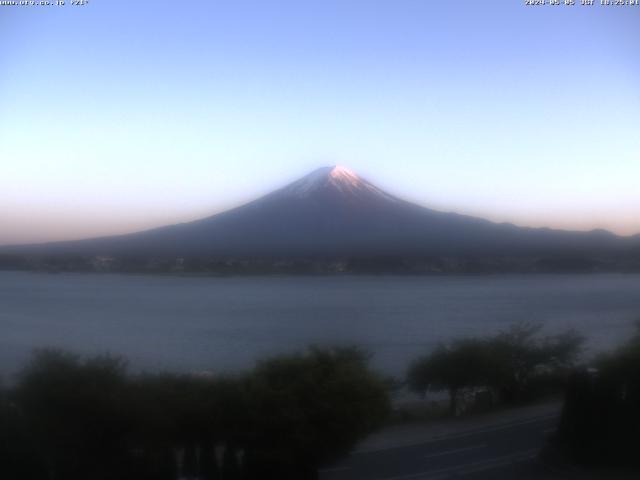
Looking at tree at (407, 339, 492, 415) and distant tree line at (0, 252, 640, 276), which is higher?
distant tree line at (0, 252, 640, 276)

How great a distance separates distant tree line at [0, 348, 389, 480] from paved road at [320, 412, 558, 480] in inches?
10.7

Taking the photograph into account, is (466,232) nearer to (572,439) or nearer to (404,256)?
(404,256)

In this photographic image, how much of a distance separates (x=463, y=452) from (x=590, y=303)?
12.4 m

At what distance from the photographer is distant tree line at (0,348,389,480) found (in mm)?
5988

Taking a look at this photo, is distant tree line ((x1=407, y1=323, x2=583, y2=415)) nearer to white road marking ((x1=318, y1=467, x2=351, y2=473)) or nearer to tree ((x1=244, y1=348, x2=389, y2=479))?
tree ((x1=244, y1=348, x2=389, y2=479))

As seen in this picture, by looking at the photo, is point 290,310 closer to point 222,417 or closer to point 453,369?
point 453,369

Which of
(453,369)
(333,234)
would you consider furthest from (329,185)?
(453,369)

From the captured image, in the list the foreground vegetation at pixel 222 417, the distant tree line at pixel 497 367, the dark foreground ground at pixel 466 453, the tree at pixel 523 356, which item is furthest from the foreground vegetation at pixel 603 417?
the tree at pixel 523 356

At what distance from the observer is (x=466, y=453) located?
6.91 meters

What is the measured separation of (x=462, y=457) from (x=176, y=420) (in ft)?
7.57

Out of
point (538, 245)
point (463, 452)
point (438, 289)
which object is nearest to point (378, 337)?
point (538, 245)

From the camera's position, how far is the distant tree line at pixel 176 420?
19.6ft

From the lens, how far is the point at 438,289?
19984 mm

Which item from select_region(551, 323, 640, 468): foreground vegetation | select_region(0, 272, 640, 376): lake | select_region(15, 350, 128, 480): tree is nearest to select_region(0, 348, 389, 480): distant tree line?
select_region(15, 350, 128, 480): tree
